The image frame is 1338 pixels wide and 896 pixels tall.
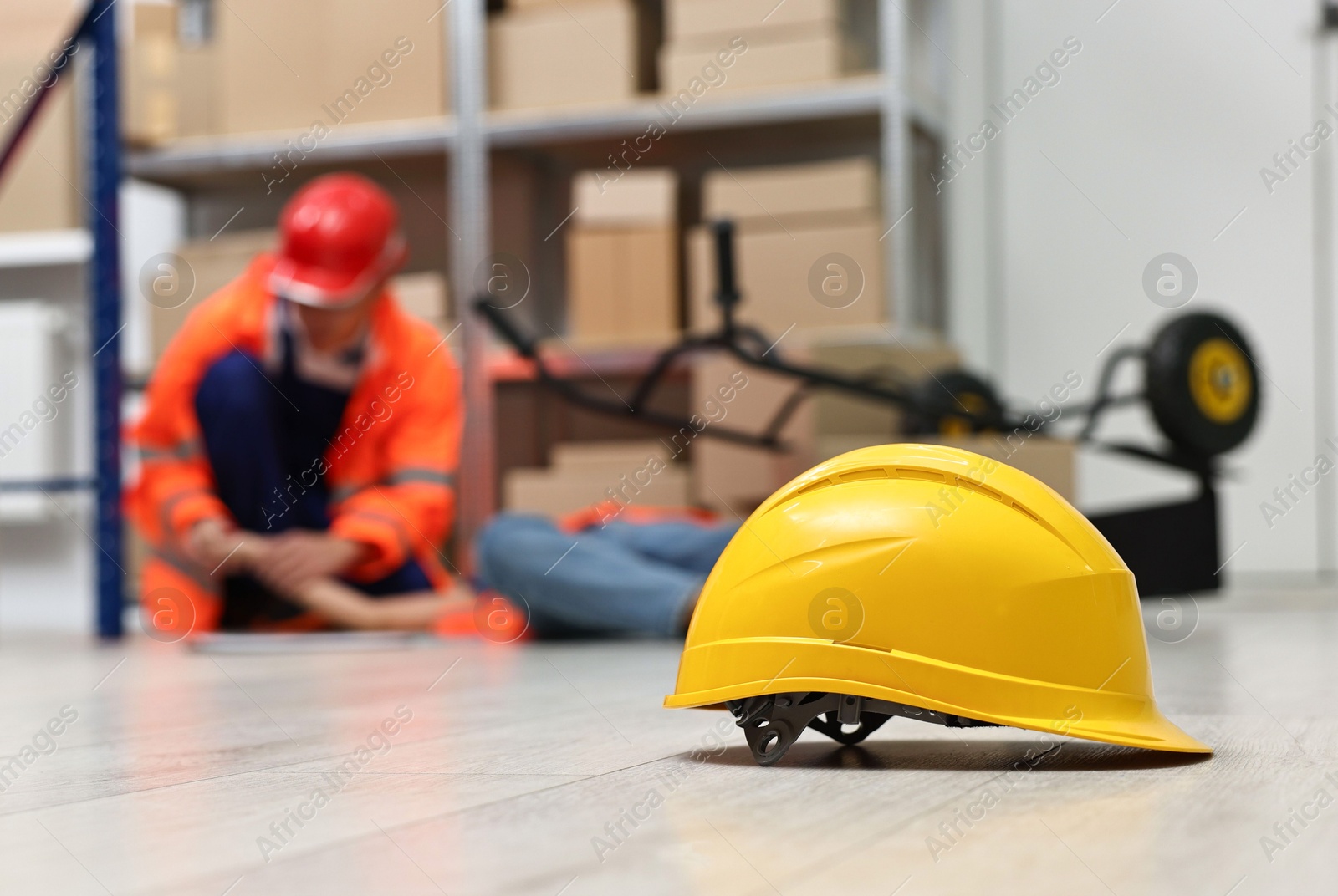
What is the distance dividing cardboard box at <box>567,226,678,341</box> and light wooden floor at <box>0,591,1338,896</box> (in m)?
2.01

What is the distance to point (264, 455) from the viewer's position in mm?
3031

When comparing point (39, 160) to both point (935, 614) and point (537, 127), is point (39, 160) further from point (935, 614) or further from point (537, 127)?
point (935, 614)

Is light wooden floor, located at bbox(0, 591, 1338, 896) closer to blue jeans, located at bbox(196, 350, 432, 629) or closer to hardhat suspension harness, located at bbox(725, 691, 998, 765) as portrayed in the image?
hardhat suspension harness, located at bbox(725, 691, 998, 765)

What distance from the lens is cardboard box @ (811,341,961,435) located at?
3.18 metres

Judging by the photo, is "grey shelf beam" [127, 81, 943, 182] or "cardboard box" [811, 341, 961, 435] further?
"grey shelf beam" [127, 81, 943, 182]

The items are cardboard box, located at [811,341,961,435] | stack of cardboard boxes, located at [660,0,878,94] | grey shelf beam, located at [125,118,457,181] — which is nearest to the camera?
cardboard box, located at [811,341,961,435]

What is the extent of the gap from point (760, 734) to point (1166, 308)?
135 inches

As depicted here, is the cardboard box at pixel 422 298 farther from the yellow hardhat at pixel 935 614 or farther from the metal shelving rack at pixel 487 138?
the yellow hardhat at pixel 935 614

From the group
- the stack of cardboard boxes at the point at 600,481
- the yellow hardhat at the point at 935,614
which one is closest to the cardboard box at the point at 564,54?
the stack of cardboard boxes at the point at 600,481

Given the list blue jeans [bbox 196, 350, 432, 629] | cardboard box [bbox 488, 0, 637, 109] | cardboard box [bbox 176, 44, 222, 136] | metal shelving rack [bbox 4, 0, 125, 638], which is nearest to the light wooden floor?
metal shelving rack [bbox 4, 0, 125, 638]

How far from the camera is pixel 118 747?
1.26m

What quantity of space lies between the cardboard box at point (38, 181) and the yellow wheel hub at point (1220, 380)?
301 cm

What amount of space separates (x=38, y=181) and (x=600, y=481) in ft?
6.38

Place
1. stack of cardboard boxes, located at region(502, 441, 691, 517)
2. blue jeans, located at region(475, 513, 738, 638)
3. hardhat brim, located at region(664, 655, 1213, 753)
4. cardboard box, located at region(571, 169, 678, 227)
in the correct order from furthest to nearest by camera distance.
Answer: cardboard box, located at region(571, 169, 678, 227), stack of cardboard boxes, located at region(502, 441, 691, 517), blue jeans, located at region(475, 513, 738, 638), hardhat brim, located at region(664, 655, 1213, 753)
